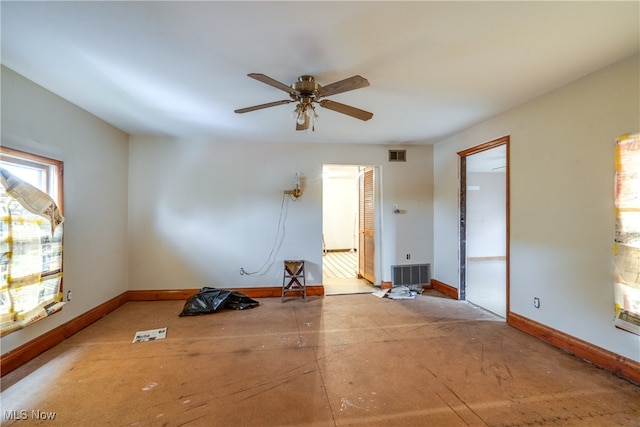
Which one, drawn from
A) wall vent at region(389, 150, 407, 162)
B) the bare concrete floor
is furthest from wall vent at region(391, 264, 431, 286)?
wall vent at region(389, 150, 407, 162)

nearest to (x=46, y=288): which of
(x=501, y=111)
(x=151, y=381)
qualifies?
(x=151, y=381)

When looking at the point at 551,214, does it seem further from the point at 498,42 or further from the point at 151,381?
the point at 151,381

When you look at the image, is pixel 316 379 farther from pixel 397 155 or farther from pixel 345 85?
pixel 397 155

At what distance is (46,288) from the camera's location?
2.69 m

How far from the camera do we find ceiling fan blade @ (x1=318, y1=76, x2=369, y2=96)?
195cm

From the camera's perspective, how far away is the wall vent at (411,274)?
4.84 metres

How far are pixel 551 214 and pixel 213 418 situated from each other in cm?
346

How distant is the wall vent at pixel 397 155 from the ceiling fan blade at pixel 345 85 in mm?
2923

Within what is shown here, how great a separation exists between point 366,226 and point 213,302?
9.81 feet

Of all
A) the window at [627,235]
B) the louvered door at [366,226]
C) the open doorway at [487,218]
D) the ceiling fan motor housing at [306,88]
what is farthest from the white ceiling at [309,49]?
the open doorway at [487,218]

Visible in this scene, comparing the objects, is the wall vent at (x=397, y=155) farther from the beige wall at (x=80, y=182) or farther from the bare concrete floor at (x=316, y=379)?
the beige wall at (x=80, y=182)

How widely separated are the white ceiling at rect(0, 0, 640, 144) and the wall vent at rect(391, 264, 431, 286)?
273 centimetres

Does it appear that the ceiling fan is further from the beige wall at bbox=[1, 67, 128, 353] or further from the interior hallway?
the interior hallway

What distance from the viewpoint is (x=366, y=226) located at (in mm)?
5402
